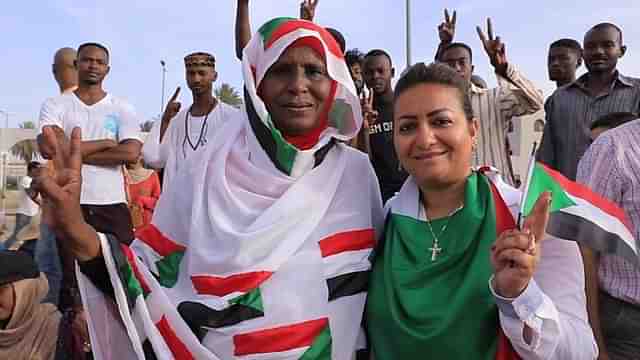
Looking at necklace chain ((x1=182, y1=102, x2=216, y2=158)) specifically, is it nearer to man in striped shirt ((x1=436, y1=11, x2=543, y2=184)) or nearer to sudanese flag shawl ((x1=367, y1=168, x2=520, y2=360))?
man in striped shirt ((x1=436, y1=11, x2=543, y2=184))

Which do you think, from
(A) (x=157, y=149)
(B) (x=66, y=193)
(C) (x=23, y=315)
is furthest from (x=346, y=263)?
(A) (x=157, y=149)

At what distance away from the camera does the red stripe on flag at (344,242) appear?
2098 mm

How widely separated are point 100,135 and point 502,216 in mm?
3396

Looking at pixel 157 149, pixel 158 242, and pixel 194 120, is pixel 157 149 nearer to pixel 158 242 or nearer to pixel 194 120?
pixel 194 120

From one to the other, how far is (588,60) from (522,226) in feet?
11.1

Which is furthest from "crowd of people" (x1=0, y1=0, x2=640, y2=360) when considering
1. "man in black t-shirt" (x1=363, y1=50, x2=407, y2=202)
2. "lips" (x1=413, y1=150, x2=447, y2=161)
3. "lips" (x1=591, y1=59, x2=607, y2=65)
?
"lips" (x1=591, y1=59, x2=607, y2=65)

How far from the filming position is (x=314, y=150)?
227 cm

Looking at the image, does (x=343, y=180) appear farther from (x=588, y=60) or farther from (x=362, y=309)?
(x=588, y=60)

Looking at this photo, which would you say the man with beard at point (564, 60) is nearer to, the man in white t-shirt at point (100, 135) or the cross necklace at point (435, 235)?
the man in white t-shirt at point (100, 135)

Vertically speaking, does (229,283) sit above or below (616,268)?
above

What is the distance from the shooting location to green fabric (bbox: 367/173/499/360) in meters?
1.76

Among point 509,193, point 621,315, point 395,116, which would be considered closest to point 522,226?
point 509,193

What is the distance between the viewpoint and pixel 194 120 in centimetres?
475

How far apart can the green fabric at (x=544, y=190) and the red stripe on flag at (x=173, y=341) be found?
3.56ft
